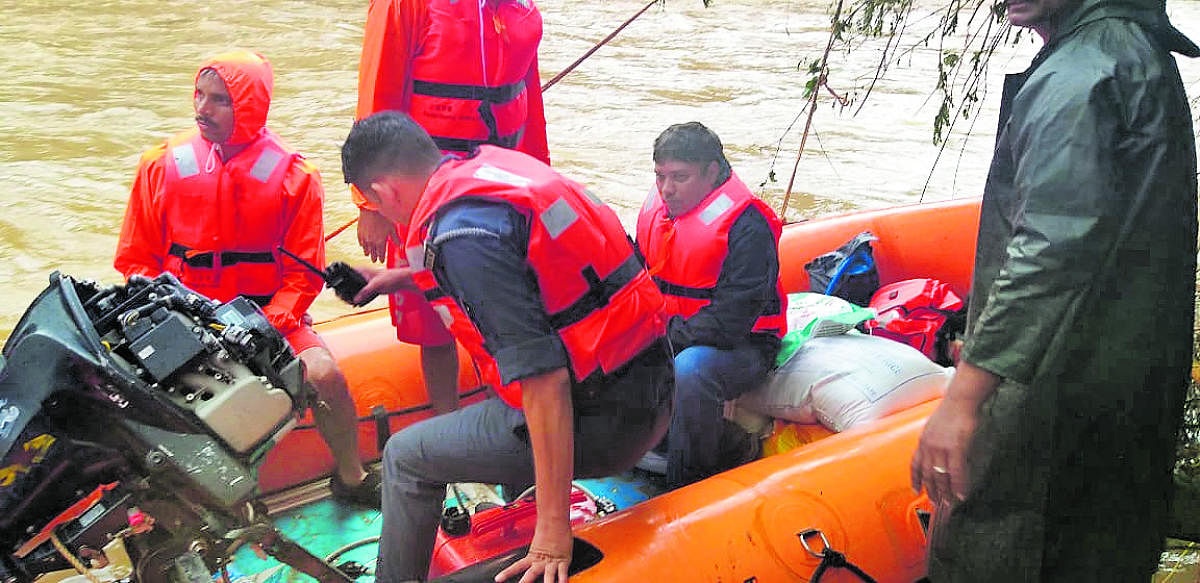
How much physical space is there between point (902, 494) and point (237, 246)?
6.08ft

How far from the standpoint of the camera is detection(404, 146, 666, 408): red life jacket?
6.66 feet

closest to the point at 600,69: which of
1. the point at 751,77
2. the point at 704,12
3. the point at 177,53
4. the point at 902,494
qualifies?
the point at 751,77

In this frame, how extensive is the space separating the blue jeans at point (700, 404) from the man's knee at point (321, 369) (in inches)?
35.7

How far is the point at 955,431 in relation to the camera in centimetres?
156

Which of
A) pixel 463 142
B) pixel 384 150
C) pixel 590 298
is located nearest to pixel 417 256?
pixel 384 150

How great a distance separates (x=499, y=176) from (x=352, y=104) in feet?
26.7

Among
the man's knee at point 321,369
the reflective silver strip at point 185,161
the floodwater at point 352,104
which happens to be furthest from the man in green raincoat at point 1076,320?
the floodwater at point 352,104

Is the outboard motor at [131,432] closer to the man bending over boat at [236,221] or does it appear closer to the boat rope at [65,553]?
the boat rope at [65,553]

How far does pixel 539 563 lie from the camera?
211cm

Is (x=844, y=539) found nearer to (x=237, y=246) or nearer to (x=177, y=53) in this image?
(x=237, y=246)

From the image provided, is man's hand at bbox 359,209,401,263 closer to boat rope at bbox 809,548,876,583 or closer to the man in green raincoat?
boat rope at bbox 809,548,876,583

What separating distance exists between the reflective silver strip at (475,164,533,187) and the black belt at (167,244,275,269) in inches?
49.8

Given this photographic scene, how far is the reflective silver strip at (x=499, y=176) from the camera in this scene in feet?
6.70

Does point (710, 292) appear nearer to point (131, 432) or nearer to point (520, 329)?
point (520, 329)
